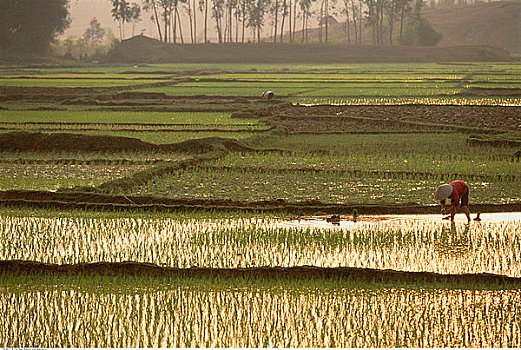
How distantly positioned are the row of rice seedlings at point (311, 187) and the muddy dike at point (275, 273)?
2728 mm

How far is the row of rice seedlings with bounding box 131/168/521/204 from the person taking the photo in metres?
8.91

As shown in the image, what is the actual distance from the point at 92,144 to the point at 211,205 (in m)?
5.25

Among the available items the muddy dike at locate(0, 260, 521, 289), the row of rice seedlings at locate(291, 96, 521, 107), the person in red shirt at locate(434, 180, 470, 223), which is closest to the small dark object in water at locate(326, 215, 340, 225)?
the person in red shirt at locate(434, 180, 470, 223)

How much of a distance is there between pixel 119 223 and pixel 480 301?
3.80 m

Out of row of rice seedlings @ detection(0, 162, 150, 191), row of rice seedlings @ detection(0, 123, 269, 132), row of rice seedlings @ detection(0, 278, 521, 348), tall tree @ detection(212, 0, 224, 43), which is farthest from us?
tall tree @ detection(212, 0, 224, 43)

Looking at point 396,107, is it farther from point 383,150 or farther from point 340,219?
point 340,219

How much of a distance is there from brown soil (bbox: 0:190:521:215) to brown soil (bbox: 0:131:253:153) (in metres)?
4.00

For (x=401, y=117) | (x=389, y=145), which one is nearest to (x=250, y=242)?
(x=389, y=145)

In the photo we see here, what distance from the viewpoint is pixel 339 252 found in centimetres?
664

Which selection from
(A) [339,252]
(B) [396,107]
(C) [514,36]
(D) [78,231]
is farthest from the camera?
(C) [514,36]

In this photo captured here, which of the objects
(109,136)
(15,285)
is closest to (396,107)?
(109,136)

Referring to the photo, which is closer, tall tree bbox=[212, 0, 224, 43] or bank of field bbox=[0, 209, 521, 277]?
bank of field bbox=[0, 209, 521, 277]

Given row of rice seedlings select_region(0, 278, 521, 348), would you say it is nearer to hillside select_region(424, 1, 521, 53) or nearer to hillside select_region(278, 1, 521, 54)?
hillside select_region(278, 1, 521, 54)

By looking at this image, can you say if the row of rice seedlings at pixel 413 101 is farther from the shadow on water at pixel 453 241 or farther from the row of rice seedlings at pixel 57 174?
the shadow on water at pixel 453 241
